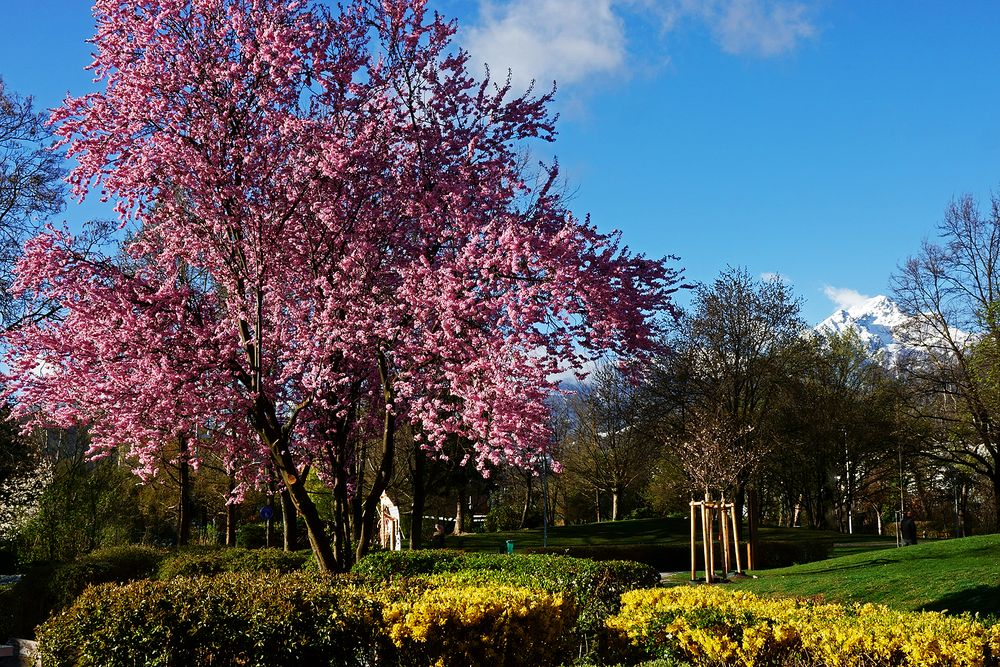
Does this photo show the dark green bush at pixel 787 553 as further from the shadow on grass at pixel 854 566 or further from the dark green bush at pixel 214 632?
the dark green bush at pixel 214 632

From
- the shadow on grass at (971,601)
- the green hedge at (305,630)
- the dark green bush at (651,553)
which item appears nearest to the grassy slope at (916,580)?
the shadow on grass at (971,601)

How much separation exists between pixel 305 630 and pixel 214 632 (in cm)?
80

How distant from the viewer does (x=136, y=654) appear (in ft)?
24.5

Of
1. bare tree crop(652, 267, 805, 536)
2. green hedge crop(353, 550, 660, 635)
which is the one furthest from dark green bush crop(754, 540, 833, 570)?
green hedge crop(353, 550, 660, 635)

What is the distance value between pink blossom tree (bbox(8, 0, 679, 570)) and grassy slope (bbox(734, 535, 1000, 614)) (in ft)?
25.7

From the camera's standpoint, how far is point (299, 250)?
13164 mm

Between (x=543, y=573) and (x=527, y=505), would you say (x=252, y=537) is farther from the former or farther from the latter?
(x=543, y=573)

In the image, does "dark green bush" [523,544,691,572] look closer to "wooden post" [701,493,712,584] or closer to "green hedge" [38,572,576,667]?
"wooden post" [701,493,712,584]

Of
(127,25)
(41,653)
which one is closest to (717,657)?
(41,653)

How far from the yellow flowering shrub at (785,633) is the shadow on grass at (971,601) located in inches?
276

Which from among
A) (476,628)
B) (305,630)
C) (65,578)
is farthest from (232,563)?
(476,628)

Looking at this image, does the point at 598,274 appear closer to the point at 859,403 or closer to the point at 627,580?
the point at 627,580

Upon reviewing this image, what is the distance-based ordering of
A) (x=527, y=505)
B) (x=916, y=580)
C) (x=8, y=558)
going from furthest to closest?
(x=527, y=505) → (x=8, y=558) → (x=916, y=580)

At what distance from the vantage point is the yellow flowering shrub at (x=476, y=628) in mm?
7340
